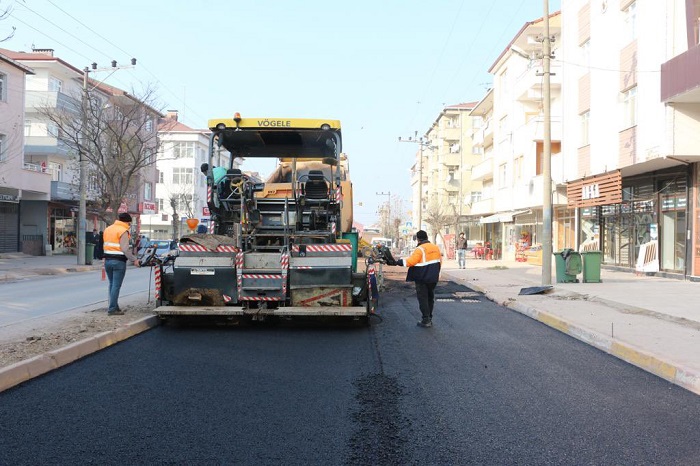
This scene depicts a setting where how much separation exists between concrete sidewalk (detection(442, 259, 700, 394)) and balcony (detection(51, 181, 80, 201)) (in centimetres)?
2667

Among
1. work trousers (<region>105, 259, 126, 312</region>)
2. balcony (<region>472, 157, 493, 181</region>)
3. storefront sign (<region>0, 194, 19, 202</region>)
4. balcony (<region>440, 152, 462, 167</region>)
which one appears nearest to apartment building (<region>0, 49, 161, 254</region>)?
storefront sign (<region>0, 194, 19, 202</region>)

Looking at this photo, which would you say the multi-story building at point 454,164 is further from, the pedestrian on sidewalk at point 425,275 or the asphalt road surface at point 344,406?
the asphalt road surface at point 344,406

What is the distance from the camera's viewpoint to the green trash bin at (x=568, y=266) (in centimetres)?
1675

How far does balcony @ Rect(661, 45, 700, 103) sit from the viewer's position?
572 inches

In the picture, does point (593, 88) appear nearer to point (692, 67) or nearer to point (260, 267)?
point (692, 67)

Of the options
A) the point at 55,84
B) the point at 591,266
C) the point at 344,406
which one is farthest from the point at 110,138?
the point at 344,406

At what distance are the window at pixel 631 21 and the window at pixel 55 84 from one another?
104 feet

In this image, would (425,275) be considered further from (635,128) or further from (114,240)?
(635,128)

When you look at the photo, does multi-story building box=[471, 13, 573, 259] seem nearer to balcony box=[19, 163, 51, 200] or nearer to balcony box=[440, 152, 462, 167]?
balcony box=[440, 152, 462, 167]

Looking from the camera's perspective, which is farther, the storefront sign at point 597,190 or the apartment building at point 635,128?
the storefront sign at point 597,190

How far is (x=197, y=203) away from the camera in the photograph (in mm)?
64062

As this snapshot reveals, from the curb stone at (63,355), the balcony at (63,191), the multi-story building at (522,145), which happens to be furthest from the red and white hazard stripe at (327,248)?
the balcony at (63,191)

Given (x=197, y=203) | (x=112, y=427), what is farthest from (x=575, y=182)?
(x=197, y=203)

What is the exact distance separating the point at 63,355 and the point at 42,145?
3329 centimetres
